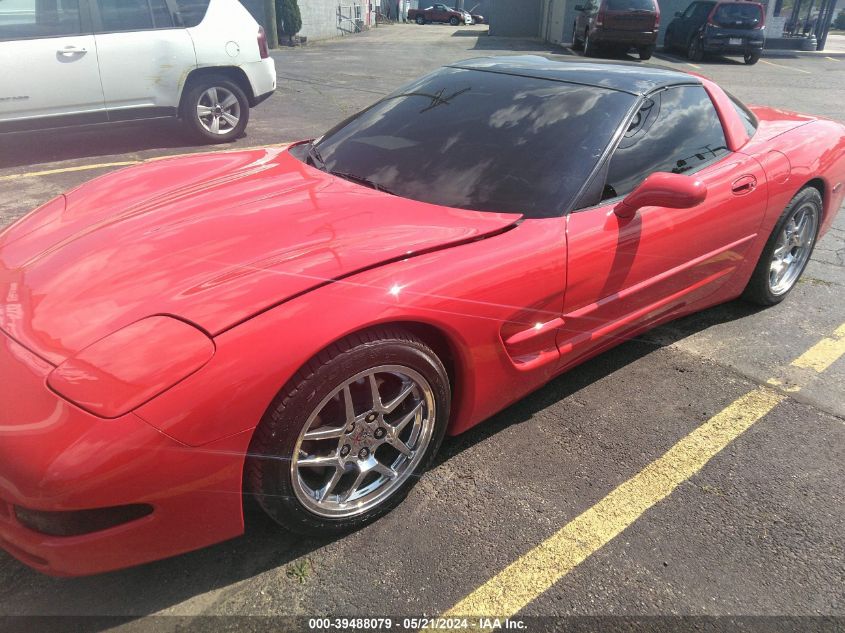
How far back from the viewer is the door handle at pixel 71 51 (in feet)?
18.8

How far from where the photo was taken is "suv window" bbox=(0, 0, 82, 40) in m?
5.55

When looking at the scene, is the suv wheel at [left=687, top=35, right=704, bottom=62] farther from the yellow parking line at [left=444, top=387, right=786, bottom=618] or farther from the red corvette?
the yellow parking line at [left=444, top=387, right=786, bottom=618]

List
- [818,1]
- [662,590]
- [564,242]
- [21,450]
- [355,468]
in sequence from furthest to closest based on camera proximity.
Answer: [818,1] < [564,242] < [355,468] < [662,590] < [21,450]

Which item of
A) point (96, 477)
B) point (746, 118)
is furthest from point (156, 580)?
point (746, 118)

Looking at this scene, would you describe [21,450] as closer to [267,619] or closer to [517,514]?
[267,619]

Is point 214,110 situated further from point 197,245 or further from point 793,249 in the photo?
point 793,249

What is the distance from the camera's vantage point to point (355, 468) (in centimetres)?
204

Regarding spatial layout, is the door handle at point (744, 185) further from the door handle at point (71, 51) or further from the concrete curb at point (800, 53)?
the concrete curb at point (800, 53)

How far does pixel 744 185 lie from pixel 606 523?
1.80 meters

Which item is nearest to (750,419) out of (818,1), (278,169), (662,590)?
(662,590)

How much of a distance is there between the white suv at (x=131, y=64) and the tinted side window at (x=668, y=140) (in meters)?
5.06

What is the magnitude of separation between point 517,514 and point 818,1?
27282mm

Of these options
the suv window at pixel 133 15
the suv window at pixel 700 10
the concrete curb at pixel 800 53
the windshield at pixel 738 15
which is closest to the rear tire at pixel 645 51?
the windshield at pixel 738 15

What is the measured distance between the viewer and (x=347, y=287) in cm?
186
